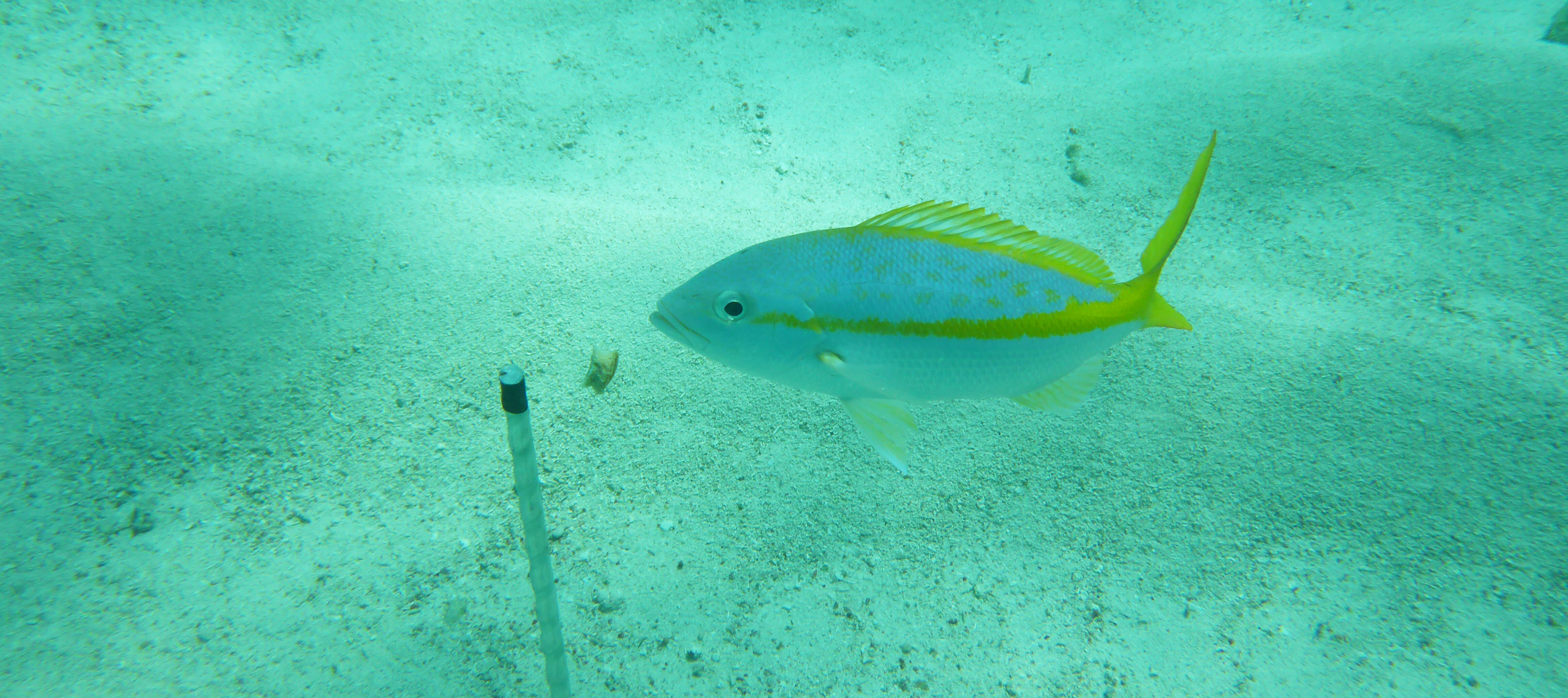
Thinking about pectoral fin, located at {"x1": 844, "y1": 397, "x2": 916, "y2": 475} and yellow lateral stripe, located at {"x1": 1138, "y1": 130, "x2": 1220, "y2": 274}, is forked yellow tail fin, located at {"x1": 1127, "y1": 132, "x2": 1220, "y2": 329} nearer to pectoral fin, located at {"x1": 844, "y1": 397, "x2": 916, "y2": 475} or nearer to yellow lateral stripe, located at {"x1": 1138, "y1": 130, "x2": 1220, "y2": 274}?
yellow lateral stripe, located at {"x1": 1138, "y1": 130, "x2": 1220, "y2": 274}

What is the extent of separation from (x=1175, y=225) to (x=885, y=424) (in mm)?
791

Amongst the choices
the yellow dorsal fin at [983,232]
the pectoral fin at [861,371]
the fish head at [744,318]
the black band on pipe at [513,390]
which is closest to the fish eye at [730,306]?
the fish head at [744,318]

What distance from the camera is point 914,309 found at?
50.3 inches

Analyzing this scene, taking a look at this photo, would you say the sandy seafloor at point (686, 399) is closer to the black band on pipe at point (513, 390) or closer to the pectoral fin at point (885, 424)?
the pectoral fin at point (885, 424)

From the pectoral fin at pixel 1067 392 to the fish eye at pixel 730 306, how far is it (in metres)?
0.73

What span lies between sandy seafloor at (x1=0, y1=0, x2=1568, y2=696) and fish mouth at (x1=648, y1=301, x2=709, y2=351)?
67 cm

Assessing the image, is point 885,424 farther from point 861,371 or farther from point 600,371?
point 600,371

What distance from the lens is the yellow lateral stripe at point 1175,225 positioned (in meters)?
1.25

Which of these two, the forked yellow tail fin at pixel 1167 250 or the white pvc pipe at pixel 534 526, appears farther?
the forked yellow tail fin at pixel 1167 250

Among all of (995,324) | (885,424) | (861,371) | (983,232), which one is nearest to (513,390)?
(861,371)

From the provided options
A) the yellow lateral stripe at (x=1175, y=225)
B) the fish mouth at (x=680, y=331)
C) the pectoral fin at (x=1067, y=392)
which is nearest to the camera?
the yellow lateral stripe at (x=1175, y=225)

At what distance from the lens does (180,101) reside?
264cm

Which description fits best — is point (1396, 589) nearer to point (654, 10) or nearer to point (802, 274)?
point (802, 274)

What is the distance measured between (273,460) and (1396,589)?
128 inches
